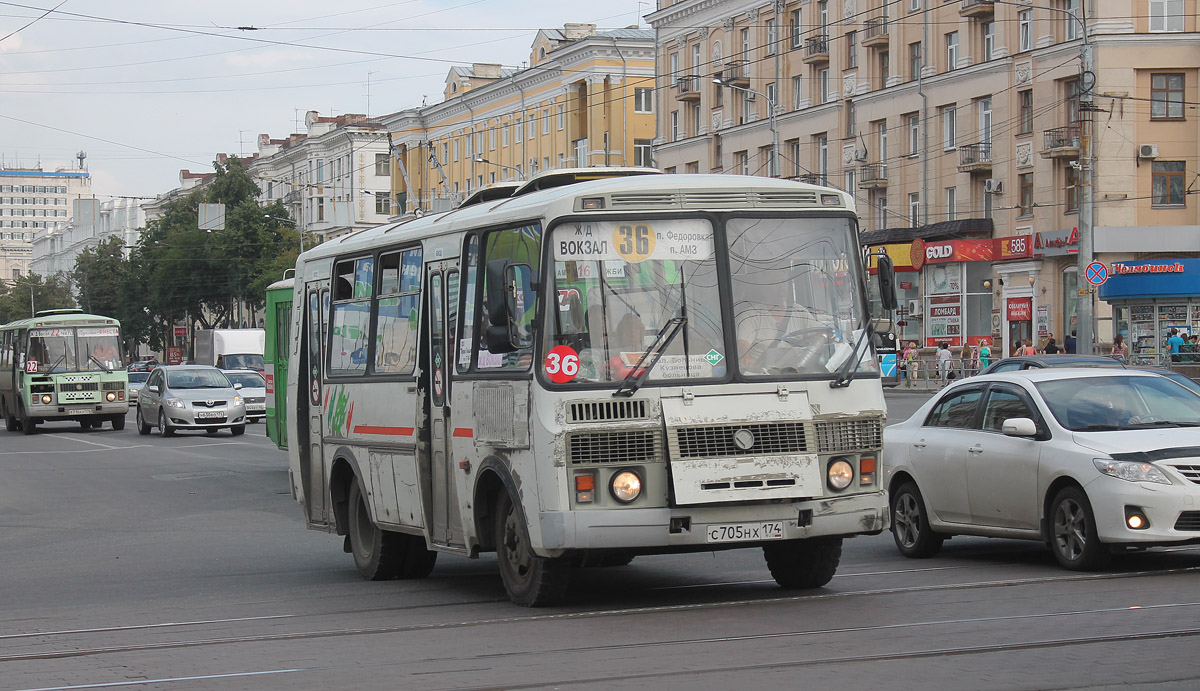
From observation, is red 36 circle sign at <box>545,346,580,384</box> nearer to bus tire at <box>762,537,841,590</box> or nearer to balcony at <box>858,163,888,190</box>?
bus tire at <box>762,537,841,590</box>

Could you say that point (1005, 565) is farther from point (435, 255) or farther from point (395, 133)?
point (395, 133)

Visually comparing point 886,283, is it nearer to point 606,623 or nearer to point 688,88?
point 606,623

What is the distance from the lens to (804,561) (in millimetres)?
10297

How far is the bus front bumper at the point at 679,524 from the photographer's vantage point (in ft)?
29.5

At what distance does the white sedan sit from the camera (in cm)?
1055

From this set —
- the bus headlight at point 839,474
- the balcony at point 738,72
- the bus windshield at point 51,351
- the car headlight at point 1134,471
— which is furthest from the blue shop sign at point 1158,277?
the bus headlight at point 839,474

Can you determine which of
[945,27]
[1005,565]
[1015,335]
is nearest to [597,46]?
[945,27]

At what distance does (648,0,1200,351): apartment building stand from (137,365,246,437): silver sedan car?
56.7 feet

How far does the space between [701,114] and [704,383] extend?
62.9 meters

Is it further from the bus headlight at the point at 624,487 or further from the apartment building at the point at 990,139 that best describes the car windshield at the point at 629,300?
the apartment building at the point at 990,139

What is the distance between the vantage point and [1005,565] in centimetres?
1184

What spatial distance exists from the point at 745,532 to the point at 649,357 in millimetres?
1157

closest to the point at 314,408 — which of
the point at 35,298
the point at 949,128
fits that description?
the point at 949,128

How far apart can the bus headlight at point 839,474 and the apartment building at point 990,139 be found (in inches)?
1235
